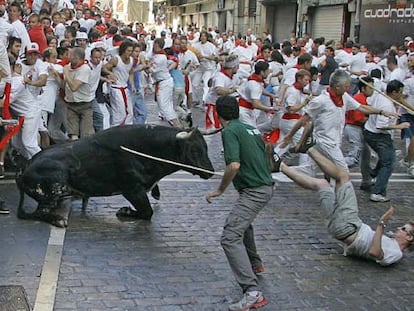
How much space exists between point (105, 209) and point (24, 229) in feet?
4.11

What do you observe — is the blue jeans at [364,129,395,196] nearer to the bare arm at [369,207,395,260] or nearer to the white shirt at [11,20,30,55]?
the bare arm at [369,207,395,260]

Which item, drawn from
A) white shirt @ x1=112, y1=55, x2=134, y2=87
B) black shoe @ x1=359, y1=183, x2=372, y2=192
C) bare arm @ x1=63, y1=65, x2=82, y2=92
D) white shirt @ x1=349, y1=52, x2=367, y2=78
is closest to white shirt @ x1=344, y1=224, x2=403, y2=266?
black shoe @ x1=359, y1=183, x2=372, y2=192

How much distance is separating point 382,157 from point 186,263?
4.12 m

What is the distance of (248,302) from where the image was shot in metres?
5.70

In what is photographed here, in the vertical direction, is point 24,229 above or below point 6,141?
below

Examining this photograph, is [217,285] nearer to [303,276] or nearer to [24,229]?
[303,276]

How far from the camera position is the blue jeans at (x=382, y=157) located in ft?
31.8

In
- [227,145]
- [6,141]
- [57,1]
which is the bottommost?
[6,141]

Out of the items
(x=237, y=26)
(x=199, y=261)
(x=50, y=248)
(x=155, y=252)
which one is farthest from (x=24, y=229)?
(x=237, y=26)

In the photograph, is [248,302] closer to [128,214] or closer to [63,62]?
[128,214]

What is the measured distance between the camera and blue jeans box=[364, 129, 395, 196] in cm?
970

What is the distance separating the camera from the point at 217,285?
6.28 metres

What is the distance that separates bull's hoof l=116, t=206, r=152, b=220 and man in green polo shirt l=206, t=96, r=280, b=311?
2.36 m

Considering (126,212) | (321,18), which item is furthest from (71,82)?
(321,18)
